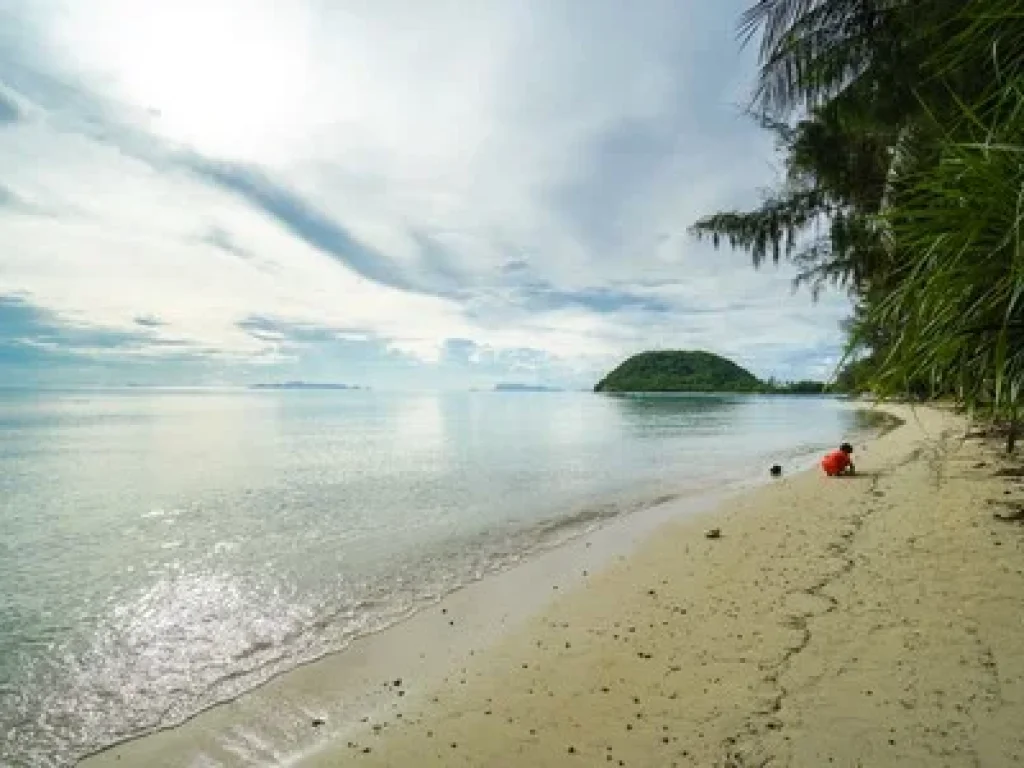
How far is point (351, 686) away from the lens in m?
5.86

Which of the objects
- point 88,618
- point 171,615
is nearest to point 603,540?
point 171,615

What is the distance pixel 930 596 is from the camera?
20.7 feet

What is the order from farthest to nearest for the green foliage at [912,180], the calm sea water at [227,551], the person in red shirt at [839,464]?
1. the person in red shirt at [839,464]
2. the calm sea water at [227,551]
3. the green foliage at [912,180]

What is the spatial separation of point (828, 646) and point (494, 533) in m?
8.31

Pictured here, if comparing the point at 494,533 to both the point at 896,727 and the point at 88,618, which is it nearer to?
the point at 88,618

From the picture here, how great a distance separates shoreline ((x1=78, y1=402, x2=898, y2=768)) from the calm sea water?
1.04ft

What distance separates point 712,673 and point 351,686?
3394mm

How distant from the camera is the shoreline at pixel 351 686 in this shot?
192 inches

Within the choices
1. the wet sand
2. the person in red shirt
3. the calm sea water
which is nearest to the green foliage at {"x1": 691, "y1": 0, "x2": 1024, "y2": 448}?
the wet sand

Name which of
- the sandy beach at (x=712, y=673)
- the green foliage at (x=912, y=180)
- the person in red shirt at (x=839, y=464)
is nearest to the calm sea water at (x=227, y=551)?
the sandy beach at (x=712, y=673)

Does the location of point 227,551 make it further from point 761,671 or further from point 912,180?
point 912,180

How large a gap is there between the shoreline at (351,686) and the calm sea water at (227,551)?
1.04 feet

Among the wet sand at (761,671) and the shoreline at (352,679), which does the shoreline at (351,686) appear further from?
the wet sand at (761,671)

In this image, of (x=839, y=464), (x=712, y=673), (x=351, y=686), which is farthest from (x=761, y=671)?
(x=839, y=464)
